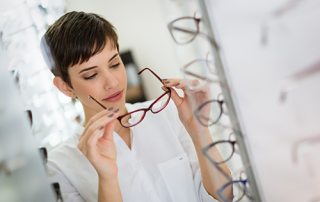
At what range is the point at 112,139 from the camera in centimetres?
37

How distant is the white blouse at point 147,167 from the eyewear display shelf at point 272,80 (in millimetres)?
126

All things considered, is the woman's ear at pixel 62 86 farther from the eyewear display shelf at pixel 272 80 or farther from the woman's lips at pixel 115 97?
the eyewear display shelf at pixel 272 80

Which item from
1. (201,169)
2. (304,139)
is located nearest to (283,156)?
(304,139)

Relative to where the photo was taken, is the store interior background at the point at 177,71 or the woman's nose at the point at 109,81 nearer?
the store interior background at the point at 177,71

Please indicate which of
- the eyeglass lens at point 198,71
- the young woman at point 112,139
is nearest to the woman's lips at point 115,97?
the young woman at point 112,139

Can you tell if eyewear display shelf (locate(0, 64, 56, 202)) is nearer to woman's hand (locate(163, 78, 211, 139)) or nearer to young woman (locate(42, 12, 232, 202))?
young woman (locate(42, 12, 232, 202))

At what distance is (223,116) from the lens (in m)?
0.28

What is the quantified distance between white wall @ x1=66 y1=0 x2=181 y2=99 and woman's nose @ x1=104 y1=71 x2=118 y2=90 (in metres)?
0.05

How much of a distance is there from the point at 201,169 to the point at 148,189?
10 centimetres

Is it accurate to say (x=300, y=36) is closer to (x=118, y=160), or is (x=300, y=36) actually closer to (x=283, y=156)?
(x=283, y=156)

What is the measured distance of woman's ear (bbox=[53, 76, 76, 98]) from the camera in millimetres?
352

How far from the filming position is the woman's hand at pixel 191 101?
0.95 ft

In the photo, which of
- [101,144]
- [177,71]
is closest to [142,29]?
[177,71]

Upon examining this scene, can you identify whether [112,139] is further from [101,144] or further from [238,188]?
[238,188]
